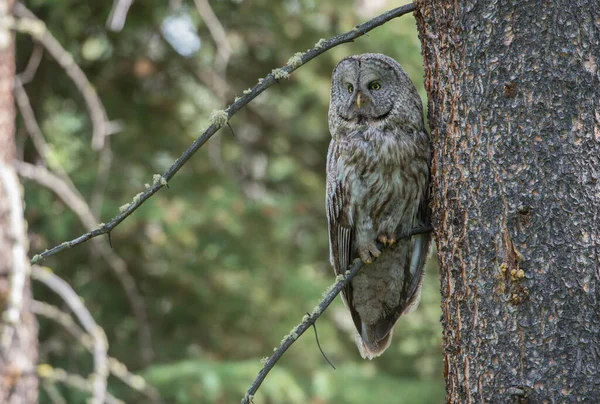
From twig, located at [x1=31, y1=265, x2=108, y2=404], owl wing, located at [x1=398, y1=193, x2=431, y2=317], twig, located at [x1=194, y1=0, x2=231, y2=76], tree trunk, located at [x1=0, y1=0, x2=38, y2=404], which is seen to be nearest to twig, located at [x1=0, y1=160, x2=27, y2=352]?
tree trunk, located at [x1=0, y1=0, x2=38, y2=404]

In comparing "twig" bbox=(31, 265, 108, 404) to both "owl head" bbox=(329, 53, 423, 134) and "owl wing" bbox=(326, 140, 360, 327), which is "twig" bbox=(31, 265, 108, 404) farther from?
"owl head" bbox=(329, 53, 423, 134)

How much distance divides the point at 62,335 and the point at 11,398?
8.38ft

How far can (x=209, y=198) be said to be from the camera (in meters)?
6.72

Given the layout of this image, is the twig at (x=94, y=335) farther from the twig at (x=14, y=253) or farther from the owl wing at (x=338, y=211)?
the owl wing at (x=338, y=211)

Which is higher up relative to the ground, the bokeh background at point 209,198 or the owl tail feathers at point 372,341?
the bokeh background at point 209,198

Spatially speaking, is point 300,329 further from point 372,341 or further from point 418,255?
point 372,341

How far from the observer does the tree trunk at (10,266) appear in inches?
175

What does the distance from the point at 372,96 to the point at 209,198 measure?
11.3ft

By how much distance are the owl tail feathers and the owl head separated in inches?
42.6

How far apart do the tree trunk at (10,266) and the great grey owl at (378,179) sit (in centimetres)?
190

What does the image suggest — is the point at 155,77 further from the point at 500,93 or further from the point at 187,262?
the point at 500,93

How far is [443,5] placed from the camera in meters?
2.49

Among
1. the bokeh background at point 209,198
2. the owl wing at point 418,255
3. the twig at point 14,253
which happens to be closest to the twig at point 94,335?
the twig at point 14,253

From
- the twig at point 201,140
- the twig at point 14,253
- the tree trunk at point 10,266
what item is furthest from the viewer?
the tree trunk at point 10,266
